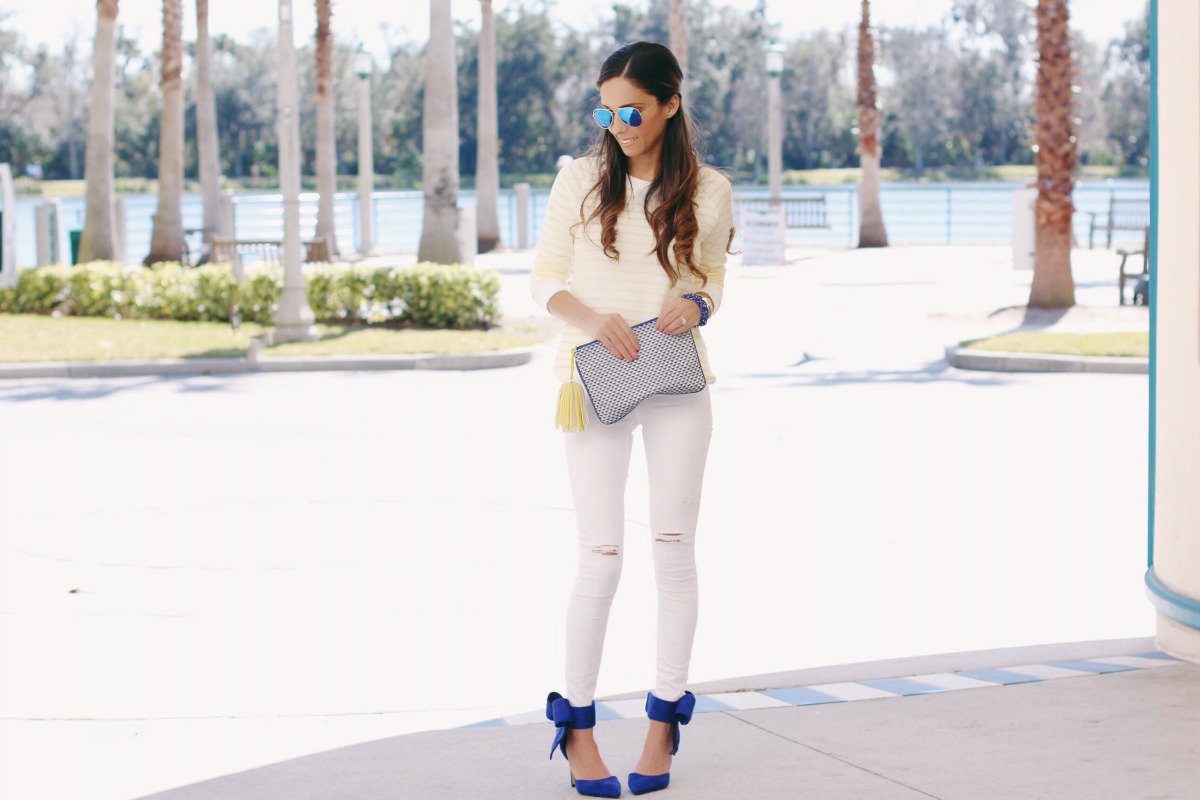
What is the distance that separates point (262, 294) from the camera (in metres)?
18.9

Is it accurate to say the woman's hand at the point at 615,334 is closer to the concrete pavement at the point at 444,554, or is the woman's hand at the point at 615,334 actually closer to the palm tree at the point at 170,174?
the concrete pavement at the point at 444,554

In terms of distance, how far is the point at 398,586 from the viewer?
22.0 feet

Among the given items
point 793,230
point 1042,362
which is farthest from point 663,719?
point 793,230

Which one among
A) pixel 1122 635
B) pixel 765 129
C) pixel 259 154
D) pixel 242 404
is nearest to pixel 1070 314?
pixel 242 404

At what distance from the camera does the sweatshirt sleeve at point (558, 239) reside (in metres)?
4.09

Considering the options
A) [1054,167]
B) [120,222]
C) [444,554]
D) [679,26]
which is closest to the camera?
[444,554]

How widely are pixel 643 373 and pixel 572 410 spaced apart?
201 mm

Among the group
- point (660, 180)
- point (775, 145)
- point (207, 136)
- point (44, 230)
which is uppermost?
point (207, 136)

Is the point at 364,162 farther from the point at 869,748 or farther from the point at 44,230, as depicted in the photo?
the point at 869,748

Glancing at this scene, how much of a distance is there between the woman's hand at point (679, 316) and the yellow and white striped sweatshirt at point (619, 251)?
0.20 feet

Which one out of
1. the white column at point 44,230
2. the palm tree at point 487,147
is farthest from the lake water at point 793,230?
the white column at point 44,230

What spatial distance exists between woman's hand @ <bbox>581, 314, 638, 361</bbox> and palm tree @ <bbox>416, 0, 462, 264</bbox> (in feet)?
54.5

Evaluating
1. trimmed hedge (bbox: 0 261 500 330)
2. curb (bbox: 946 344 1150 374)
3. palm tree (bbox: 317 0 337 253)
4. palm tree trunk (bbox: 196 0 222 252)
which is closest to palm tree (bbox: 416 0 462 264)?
trimmed hedge (bbox: 0 261 500 330)

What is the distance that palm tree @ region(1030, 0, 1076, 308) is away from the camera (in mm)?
18672
